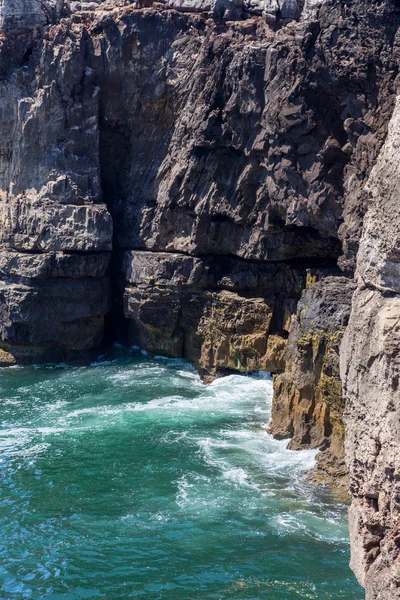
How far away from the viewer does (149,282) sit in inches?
1567

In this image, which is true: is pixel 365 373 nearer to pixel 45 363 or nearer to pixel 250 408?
pixel 250 408

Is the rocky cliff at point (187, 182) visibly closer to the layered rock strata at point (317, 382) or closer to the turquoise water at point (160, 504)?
the layered rock strata at point (317, 382)

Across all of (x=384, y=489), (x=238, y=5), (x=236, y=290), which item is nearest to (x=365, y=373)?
(x=384, y=489)

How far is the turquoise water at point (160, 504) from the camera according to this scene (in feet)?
62.6

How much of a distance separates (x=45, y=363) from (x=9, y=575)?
909 inches

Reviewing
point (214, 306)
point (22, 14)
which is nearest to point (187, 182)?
point (214, 306)

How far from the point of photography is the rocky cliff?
2933 cm

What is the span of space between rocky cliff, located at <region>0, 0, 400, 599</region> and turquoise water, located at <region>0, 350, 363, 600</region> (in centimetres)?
350

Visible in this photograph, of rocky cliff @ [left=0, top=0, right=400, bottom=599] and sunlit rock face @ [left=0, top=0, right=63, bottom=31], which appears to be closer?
rocky cliff @ [left=0, top=0, right=400, bottom=599]

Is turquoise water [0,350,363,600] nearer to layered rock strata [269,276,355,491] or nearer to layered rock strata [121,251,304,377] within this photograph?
layered rock strata [269,276,355,491]

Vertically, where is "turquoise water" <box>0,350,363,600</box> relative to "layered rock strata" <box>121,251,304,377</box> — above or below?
below

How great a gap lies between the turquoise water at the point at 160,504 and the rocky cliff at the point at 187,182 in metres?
3.50

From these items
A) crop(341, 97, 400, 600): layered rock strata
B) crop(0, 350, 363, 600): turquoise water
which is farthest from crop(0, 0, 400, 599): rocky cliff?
crop(341, 97, 400, 600): layered rock strata

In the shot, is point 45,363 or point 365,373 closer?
point 365,373
